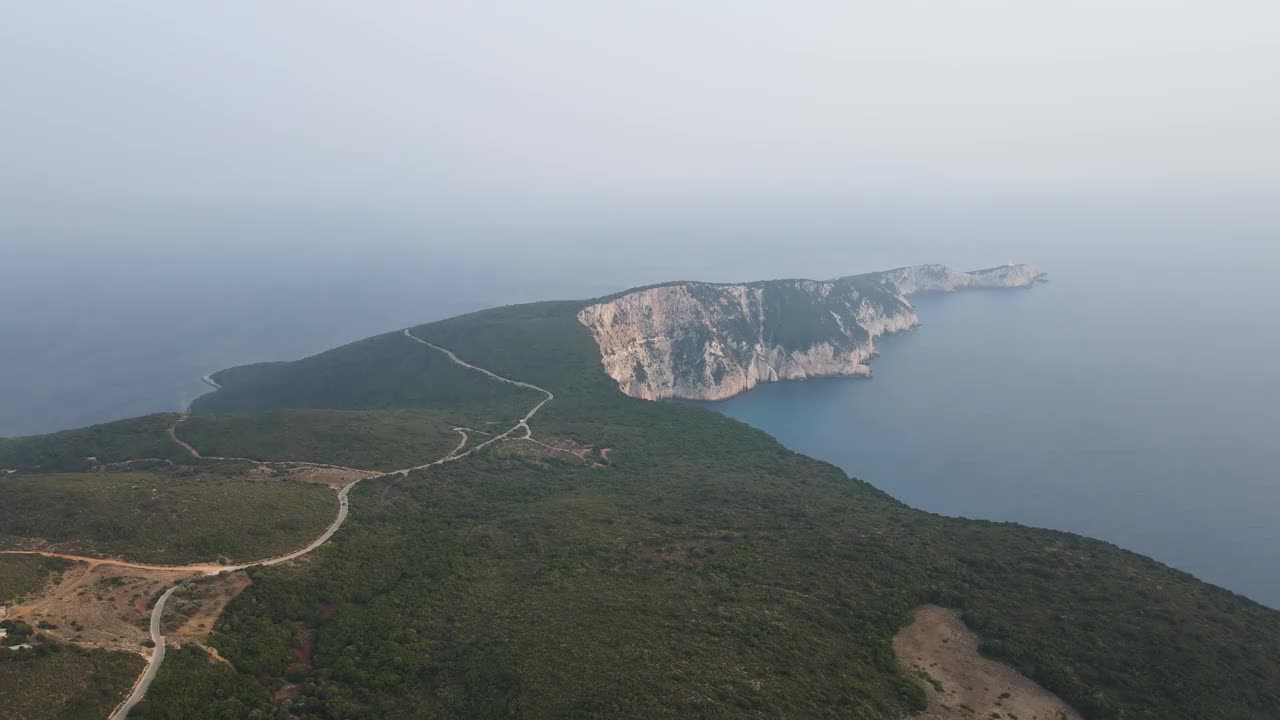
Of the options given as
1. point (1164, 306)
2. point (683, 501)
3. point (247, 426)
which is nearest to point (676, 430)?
point (683, 501)

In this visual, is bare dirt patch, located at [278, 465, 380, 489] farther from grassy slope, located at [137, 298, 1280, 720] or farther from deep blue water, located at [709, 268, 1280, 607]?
deep blue water, located at [709, 268, 1280, 607]

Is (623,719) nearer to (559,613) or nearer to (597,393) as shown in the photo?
(559,613)

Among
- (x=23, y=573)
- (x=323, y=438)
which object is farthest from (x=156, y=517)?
(x=323, y=438)

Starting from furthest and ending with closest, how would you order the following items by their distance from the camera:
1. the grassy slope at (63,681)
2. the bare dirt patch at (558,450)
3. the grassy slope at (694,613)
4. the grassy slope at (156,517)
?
1. the bare dirt patch at (558,450)
2. the grassy slope at (156,517)
3. the grassy slope at (694,613)
4. the grassy slope at (63,681)

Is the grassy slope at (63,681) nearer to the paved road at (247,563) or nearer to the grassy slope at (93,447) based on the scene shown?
the paved road at (247,563)

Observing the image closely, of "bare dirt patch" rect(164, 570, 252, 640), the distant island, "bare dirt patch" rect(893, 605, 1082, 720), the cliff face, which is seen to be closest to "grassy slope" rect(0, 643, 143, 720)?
the distant island

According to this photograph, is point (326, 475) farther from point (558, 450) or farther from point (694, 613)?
point (694, 613)

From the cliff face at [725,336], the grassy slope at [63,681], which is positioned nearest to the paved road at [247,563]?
the grassy slope at [63,681]

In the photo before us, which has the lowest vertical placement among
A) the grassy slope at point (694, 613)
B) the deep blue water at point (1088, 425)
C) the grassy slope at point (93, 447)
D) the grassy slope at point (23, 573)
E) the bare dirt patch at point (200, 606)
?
the deep blue water at point (1088, 425)
